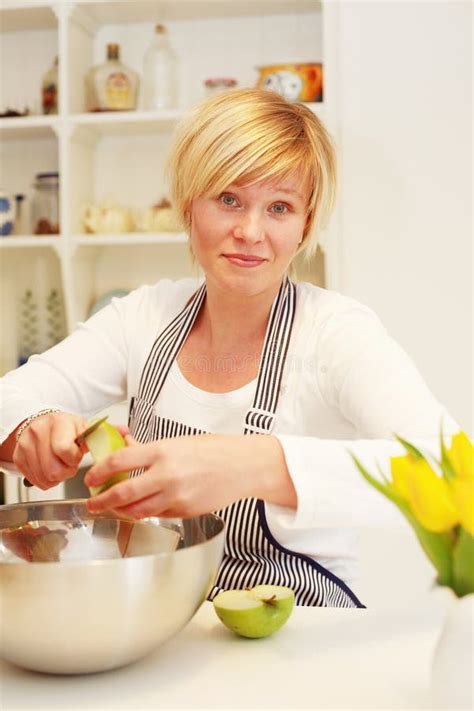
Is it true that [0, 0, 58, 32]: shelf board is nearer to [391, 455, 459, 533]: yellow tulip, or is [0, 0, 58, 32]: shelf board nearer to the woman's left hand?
the woman's left hand

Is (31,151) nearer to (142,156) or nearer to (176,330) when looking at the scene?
(142,156)

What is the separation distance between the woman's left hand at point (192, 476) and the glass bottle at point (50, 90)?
2.42 meters

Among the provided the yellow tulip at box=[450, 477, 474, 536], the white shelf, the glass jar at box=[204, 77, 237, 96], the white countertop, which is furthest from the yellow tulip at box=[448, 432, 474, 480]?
the glass jar at box=[204, 77, 237, 96]

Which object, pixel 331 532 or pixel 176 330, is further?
pixel 176 330

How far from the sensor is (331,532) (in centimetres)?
136

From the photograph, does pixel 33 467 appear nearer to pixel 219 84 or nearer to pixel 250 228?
pixel 250 228

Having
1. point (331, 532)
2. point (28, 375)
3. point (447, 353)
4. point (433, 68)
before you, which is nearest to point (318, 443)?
point (331, 532)

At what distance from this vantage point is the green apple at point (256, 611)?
0.96 m

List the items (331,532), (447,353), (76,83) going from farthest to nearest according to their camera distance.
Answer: (76,83), (447,353), (331,532)

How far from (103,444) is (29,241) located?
2.14 metres

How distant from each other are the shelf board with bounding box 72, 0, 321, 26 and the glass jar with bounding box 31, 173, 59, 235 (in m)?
0.57

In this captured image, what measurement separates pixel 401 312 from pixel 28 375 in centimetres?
145

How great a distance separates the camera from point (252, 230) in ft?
4.61

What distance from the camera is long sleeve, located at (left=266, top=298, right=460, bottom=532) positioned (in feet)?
3.27
